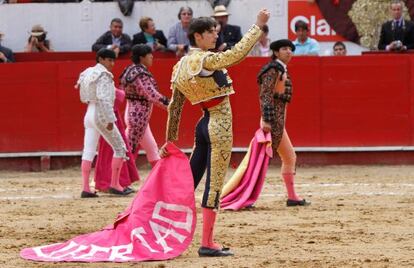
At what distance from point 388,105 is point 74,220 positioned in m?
5.66

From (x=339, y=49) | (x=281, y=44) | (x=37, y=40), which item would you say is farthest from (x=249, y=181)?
(x=37, y=40)

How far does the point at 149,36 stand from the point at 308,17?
2.03 metres

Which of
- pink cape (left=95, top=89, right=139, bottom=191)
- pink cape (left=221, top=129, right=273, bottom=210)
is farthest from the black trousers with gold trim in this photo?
pink cape (left=95, top=89, right=139, bottom=191)

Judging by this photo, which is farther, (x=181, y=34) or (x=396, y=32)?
(x=181, y=34)

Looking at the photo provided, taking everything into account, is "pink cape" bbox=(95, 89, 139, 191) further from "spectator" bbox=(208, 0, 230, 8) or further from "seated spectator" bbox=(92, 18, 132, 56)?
"spectator" bbox=(208, 0, 230, 8)

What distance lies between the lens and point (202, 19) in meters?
6.55

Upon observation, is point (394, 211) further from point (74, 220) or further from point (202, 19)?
Result: point (202, 19)

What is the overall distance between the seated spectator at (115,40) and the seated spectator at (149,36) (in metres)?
0.12

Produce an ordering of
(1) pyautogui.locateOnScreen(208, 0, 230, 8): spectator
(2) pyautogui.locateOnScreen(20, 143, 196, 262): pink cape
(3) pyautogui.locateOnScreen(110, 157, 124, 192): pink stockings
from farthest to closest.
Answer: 1. (1) pyautogui.locateOnScreen(208, 0, 230, 8): spectator
2. (3) pyautogui.locateOnScreen(110, 157, 124, 192): pink stockings
3. (2) pyautogui.locateOnScreen(20, 143, 196, 262): pink cape

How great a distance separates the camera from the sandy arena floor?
21.4 ft

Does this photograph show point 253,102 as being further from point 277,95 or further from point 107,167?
point 277,95

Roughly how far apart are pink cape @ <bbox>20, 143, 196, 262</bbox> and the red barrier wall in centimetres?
624

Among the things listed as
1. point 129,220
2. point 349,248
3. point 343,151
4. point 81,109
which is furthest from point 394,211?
point 81,109

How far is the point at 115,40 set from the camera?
1359 centimetres
